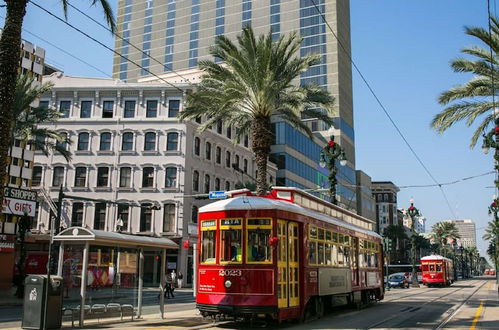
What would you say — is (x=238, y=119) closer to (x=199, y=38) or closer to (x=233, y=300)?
(x=233, y=300)

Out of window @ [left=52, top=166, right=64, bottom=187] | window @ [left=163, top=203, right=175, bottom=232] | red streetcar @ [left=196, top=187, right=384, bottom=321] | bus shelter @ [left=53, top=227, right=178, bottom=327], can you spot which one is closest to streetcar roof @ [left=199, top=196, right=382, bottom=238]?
red streetcar @ [left=196, top=187, right=384, bottom=321]

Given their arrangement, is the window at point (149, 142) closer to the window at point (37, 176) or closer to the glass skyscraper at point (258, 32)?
the window at point (37, 176)

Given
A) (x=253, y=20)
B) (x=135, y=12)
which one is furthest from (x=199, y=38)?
(x=135, y=12)

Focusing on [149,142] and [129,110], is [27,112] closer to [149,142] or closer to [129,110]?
[149,142]

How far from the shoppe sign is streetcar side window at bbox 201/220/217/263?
2289 cm

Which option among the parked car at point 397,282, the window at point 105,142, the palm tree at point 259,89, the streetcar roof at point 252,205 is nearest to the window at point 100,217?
the window at point 105,142

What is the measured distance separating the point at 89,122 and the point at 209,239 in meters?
35.2

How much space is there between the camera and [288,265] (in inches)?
544

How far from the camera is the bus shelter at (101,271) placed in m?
13.9

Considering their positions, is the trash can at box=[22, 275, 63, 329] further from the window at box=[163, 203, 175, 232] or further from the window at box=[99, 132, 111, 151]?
the window at box=[99, 132, 111, 151]

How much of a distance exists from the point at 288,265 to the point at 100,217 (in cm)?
3377

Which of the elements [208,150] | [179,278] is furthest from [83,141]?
[179,278]

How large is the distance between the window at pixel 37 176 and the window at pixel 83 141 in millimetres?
4152

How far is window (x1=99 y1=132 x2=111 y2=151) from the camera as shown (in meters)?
45.4
